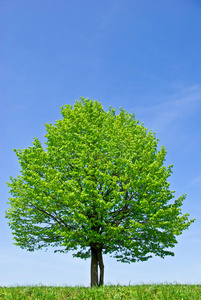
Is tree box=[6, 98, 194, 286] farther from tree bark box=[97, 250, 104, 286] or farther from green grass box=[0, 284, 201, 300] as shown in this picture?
green grass box=[0, 284, 201, 300]

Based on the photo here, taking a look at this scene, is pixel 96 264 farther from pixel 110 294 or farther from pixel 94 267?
pixel 110 294

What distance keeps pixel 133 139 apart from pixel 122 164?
13.0ft

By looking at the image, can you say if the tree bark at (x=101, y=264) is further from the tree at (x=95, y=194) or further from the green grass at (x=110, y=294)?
the green grass at (x=110, y=294)

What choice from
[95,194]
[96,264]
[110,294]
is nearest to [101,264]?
[96,264]

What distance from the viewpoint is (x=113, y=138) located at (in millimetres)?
24703


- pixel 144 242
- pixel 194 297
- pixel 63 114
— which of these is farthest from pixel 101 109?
pixel 194 297

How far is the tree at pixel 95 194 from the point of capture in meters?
22.4

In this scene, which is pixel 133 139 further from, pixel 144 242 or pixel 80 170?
pixel 144 242

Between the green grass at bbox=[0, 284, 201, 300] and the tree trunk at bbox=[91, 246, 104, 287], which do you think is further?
the tree trunk at bbox=[91, 246, 104, 287]

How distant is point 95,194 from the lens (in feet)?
72.1

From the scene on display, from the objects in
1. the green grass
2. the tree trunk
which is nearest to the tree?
the tree trunk

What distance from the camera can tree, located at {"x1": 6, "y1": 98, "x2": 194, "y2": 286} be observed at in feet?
73.4

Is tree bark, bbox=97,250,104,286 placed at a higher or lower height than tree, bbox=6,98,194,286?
lower

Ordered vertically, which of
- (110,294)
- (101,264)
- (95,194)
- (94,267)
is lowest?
(110,294)
